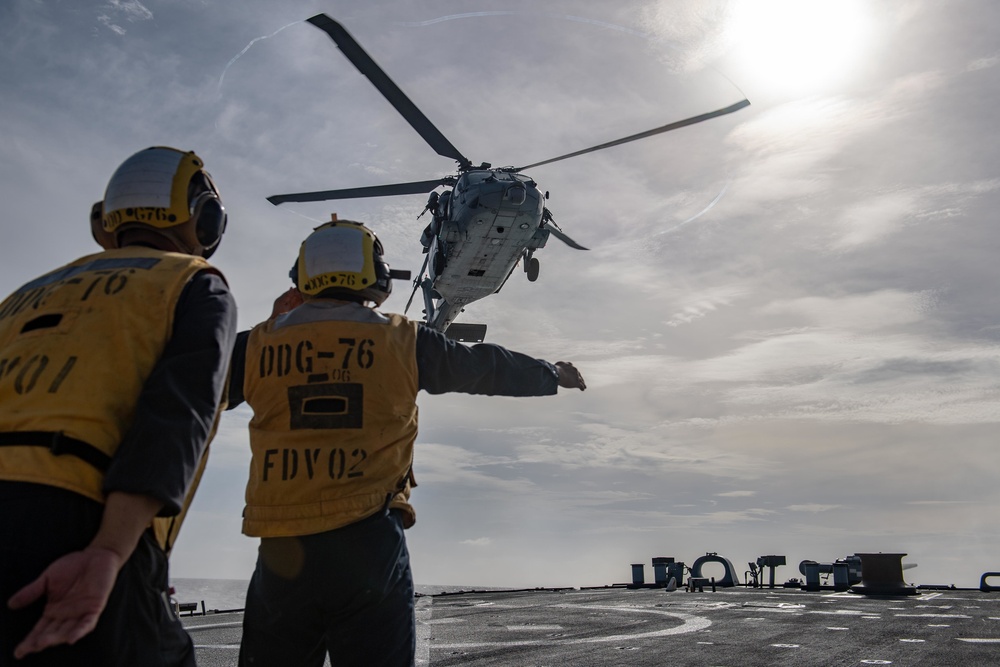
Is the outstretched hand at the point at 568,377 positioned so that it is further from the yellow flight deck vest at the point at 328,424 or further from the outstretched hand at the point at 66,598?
the outstretched hand at the point at 66,598

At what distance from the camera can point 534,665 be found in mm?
7762

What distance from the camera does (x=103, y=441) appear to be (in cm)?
217

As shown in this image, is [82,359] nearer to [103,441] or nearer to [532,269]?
[103,441]

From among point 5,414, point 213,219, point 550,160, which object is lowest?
point 5,414

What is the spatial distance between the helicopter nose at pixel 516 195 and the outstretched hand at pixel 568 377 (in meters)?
16.5

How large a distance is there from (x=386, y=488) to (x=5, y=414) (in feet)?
5.46

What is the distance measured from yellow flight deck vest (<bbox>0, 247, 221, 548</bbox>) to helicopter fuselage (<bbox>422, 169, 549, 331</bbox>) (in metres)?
18.3

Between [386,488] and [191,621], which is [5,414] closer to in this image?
[386,488]

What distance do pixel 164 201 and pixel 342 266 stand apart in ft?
3.94

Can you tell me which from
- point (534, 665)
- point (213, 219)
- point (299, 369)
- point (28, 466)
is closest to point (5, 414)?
point (28, 466)

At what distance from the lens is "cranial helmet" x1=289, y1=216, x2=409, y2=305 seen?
3.93 metres

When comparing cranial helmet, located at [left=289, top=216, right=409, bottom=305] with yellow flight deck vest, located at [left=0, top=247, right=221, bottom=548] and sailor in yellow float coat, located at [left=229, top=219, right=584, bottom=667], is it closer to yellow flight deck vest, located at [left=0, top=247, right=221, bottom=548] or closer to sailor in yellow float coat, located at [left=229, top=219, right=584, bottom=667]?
sailor in yellow float coat, located at [left=229, top=219, right=584, bottom=667]

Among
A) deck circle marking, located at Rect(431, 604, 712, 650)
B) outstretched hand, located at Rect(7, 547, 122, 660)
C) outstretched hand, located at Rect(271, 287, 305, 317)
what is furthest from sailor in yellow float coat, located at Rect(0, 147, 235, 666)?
deck circle marking, located at Rect(431, 604, 712, 650)

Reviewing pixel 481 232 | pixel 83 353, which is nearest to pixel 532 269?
pixel 481 232
